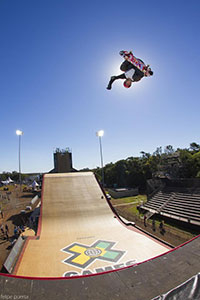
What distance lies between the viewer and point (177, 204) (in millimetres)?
18500

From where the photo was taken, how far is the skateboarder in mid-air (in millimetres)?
6127

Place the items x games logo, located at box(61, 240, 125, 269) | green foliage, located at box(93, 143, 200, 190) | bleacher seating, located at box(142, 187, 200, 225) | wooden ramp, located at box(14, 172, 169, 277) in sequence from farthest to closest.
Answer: green foliage, located at box(93, 143, 200, 190) < bleacher seating, located at box(142, 187, 200, 225) < x games logo, located at box(61, 240, 125, 269) < wooden ramp, located at box(14, 172, 169, 277)

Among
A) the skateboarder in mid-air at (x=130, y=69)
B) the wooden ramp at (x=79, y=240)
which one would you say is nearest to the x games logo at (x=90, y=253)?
the wooden ramp at (x=79, y=240)

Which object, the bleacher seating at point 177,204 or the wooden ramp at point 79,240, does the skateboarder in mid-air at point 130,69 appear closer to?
the wooden ramp at point 79,240

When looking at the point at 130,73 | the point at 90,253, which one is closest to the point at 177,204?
the point at 90,253

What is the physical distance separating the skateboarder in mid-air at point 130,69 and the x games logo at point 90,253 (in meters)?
9.46

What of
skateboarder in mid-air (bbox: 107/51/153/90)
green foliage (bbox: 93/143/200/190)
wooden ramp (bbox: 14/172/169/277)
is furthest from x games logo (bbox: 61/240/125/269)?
green foliage (bbox: 93/143/200/190)

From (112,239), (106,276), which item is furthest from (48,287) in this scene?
(112,239)

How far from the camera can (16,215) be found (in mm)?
19500

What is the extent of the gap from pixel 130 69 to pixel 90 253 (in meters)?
10.5

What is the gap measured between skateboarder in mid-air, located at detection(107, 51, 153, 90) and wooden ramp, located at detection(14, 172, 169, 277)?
919 centimetres

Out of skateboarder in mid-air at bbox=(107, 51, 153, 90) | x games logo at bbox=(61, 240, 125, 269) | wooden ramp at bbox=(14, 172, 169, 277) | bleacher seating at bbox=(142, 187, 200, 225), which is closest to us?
skateboarder in mid-air at bbox=(107, 51, 153, 90)

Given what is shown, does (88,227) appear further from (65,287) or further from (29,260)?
(65,287)

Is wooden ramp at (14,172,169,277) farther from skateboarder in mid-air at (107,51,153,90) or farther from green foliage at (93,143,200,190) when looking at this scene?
green foliage at (93,143,200,190)
